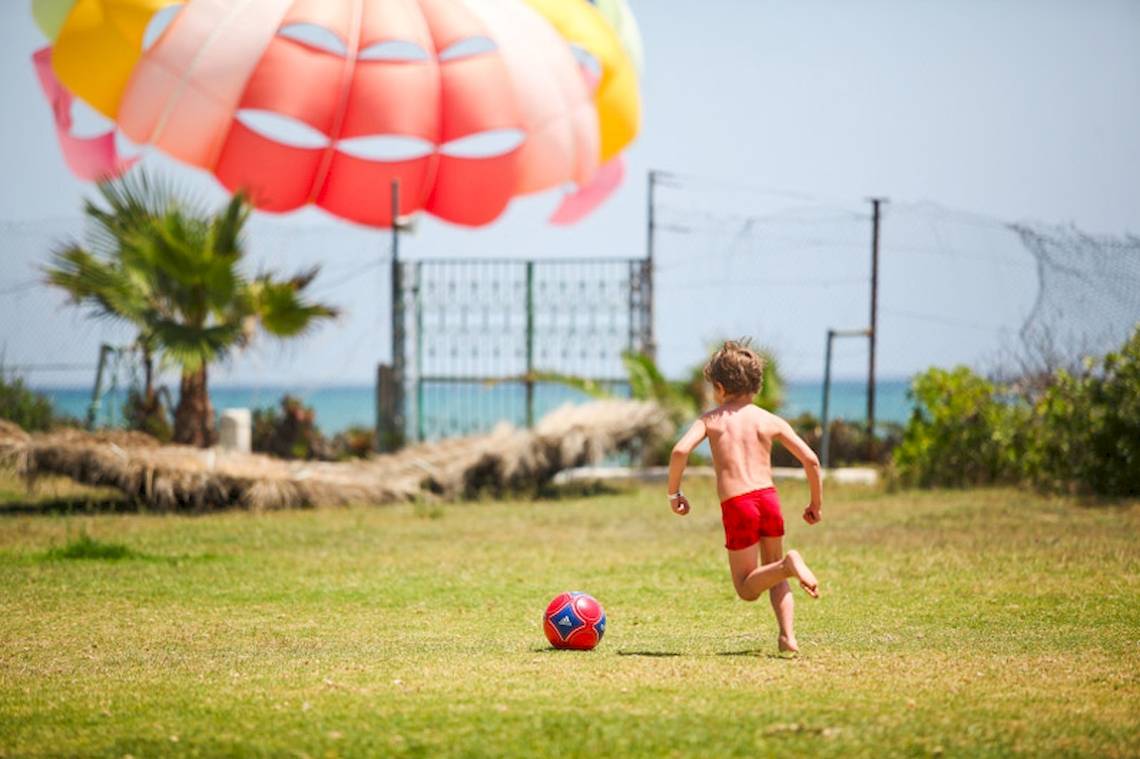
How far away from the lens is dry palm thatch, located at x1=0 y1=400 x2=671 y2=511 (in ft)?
44.8

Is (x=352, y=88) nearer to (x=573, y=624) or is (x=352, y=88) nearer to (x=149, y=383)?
(x=149, y=383)

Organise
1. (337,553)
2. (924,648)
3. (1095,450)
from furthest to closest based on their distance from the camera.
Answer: (1095,450) → (337,553) → (924,648)

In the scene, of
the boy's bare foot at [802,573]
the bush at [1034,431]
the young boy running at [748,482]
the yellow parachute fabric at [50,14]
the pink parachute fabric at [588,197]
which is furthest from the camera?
the pink parachute fabric at [588,197]

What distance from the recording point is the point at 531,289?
18.4 metres

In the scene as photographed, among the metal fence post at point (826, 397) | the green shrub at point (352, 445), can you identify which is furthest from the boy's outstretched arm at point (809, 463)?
the green shrub at point (352, 445)

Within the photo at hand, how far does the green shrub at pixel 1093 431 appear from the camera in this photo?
13930 mm

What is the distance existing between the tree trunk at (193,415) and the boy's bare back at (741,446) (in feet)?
34.3

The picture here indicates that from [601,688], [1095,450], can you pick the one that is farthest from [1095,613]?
[1095,450]

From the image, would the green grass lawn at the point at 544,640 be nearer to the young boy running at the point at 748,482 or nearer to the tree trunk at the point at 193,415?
the young boy running at the point at 748,482

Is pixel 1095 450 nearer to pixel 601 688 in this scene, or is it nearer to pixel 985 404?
pixel 985 404

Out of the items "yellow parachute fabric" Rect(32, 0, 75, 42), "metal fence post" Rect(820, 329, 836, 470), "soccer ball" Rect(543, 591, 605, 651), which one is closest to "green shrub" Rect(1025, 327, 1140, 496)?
"metal fence post" Rect(820, 329, 836, 470)

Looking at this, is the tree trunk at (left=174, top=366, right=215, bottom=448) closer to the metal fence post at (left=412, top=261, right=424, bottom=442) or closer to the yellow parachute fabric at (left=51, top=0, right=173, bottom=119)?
the metal fence post at (left=412, top=261, right=424, bottom=442)

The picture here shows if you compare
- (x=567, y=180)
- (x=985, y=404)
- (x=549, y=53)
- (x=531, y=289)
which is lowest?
(x=985, y=404)

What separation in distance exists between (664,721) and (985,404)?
11.8 metres
